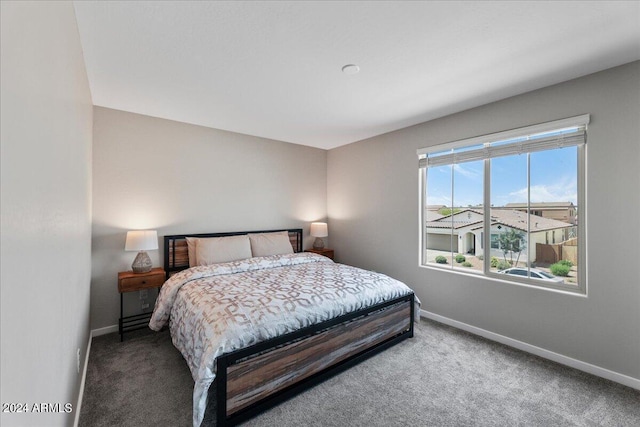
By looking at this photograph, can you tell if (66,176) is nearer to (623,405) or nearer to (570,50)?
(570,50)

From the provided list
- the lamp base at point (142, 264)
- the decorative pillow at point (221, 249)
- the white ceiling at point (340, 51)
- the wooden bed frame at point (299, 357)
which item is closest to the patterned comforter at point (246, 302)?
A: the wooden bed frame at point (299, 357)

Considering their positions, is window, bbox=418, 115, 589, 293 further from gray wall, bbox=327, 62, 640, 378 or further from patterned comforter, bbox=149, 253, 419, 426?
patterned comforter, bbox=149, 253, 419, 426

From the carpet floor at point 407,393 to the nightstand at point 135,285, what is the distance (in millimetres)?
364

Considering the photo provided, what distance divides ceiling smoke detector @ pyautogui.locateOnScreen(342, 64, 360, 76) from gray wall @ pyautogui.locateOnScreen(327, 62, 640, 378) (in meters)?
1.61

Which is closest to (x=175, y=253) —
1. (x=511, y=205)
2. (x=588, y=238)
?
(x=511, y=205)

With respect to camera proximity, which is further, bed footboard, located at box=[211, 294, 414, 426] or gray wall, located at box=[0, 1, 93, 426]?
bed footboard, located at box=[211, 294, 414, 426]

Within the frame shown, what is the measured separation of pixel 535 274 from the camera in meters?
2.75

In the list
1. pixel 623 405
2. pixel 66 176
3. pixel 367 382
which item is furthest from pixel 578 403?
pixel 66 176

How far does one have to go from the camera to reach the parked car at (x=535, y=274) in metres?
2.62

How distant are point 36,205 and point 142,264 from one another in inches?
96.8

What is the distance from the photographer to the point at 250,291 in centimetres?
242

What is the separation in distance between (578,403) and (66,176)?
11.8 feet

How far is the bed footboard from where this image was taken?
5.79 ft

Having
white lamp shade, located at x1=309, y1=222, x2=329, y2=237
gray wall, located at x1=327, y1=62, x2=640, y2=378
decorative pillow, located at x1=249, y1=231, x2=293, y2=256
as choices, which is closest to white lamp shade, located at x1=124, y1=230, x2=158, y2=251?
decorative pillow, located at x1=249, y1=231, x2=293, y2=256
